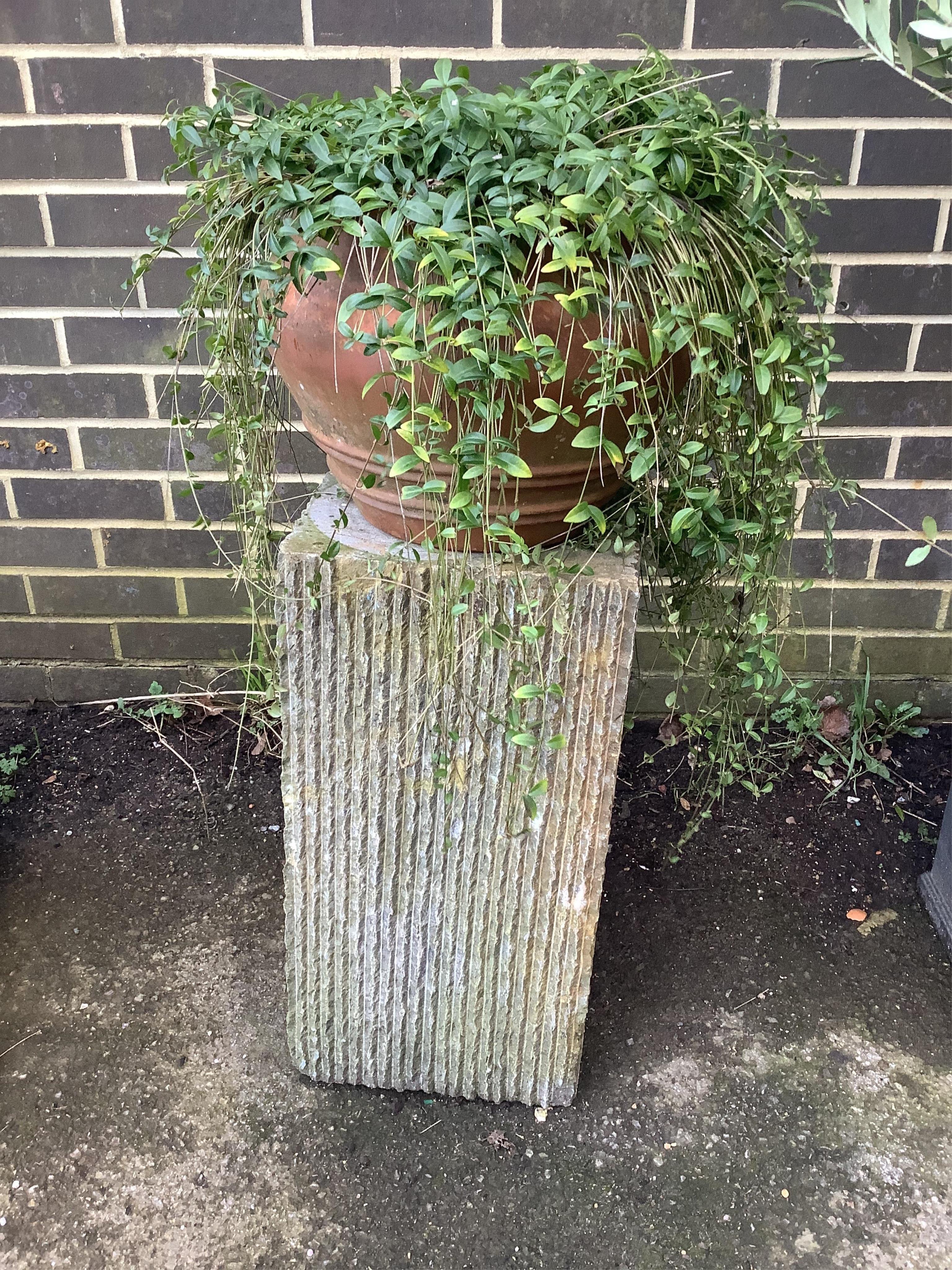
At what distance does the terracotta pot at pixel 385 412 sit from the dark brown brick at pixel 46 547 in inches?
53.1

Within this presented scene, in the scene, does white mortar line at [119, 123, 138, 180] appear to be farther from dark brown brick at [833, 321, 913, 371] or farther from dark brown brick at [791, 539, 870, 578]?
dark brown brick at [791, 539, 870, 578]

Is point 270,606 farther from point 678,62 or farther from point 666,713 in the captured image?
point 678,62

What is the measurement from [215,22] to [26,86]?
0.41 metres

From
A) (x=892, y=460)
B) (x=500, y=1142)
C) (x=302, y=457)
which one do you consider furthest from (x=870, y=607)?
(x=500, y=1142)

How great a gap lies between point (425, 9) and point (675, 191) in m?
1.09

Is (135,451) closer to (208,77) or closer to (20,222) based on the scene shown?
(20,222)

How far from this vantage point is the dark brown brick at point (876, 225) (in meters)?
1.93

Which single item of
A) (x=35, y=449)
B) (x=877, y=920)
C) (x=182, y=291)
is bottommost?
(x=877, y=920)

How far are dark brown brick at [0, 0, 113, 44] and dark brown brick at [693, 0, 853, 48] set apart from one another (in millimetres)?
1177

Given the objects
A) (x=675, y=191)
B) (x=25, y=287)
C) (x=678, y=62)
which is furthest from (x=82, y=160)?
(x=675, y=191)

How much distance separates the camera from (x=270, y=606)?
2.02 meters

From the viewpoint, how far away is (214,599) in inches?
92.0

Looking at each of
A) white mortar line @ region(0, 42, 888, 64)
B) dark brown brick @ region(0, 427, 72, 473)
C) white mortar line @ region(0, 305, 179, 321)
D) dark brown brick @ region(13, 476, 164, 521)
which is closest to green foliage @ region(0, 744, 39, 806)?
dark brown brick @ region(13, 476, 164, 521)

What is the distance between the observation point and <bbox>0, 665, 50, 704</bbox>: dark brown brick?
2.42 m
